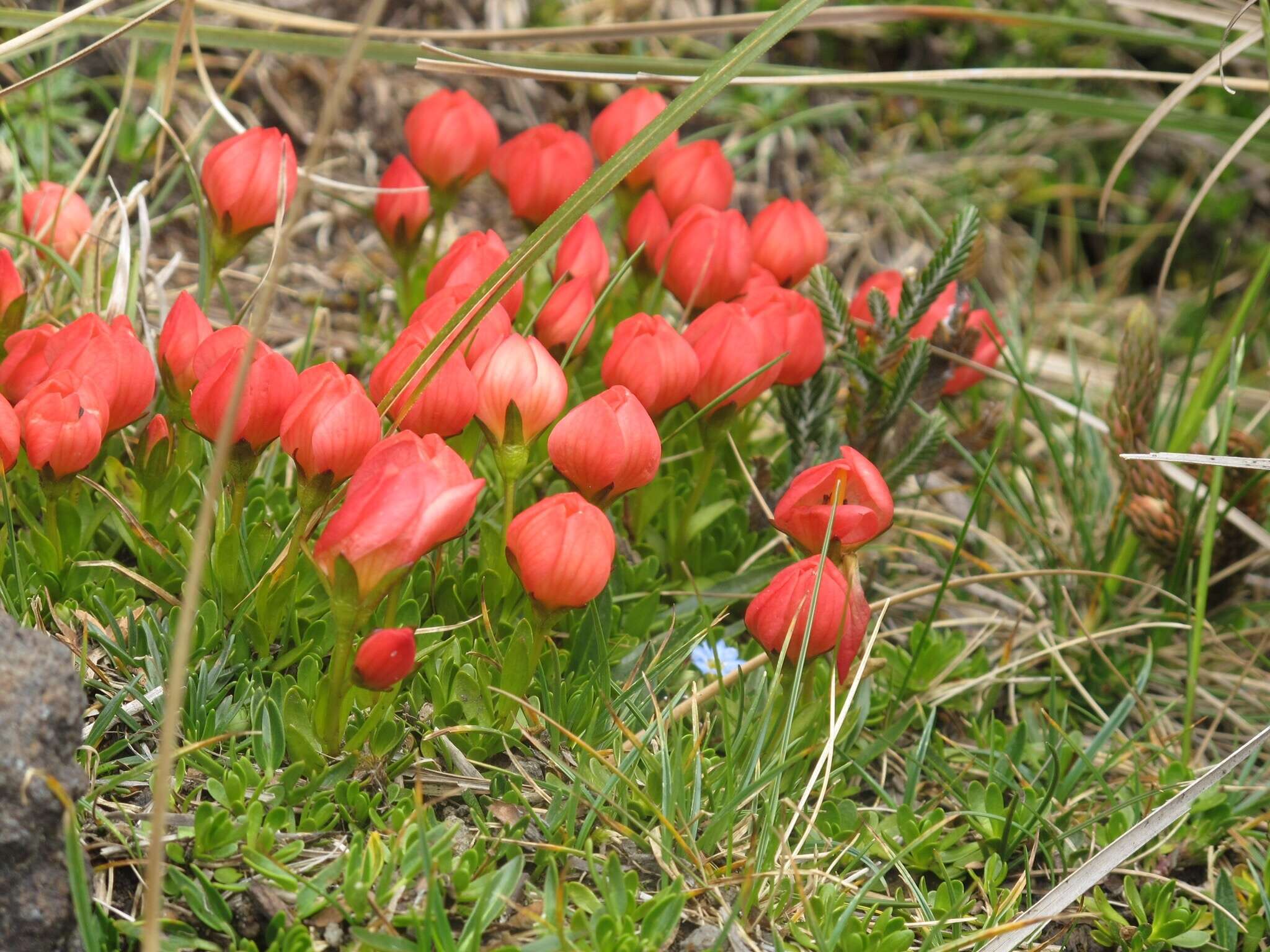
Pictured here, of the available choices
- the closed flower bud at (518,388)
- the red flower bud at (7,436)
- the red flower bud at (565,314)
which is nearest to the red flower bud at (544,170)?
the red flower bud at (565,314)

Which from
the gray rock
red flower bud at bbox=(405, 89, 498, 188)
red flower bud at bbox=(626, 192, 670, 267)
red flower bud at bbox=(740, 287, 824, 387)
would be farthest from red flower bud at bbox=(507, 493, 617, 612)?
red flower bud at bbox=(405, 89, 498, 188)

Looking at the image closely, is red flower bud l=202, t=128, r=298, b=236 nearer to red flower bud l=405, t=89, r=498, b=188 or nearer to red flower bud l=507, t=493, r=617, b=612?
red flower bud l=405, t=89, r=498, b=188

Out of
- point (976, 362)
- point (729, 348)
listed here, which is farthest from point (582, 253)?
point (976, 362)

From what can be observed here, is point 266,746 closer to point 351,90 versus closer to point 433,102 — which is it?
point 433,102

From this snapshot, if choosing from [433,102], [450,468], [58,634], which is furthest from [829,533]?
[433,102]

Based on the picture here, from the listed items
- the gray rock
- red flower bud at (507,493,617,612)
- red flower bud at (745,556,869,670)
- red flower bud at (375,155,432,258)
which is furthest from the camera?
red flower bud at (375,155,432,258)

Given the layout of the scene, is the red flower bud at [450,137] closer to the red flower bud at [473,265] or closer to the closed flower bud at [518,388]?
the red flower bud at [473,265]
